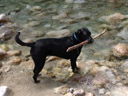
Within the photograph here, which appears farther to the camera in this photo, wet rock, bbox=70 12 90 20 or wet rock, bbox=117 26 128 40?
wet rock, bbox=70 12 90 20

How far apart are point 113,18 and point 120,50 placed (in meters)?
2.11

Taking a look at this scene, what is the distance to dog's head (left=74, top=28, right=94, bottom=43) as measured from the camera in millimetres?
3809

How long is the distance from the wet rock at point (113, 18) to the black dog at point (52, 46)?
305 cm

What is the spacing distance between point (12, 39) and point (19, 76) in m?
1.95

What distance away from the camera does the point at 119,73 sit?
4.36 m

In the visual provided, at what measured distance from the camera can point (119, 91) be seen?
3828mm

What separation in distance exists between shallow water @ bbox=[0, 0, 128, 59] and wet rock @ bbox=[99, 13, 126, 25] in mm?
273

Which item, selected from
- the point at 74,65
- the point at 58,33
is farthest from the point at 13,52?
the point at 74,65

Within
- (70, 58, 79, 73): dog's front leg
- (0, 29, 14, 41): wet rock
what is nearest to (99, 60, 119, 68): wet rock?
(70, 58, 79, 73): dog's front leg

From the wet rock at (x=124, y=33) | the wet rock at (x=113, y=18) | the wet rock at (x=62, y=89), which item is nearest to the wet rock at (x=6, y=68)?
the wet rock at (x=62, y=89)

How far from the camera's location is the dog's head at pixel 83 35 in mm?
3809

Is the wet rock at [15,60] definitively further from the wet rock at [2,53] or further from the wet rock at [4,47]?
the wet rock at [4,47]

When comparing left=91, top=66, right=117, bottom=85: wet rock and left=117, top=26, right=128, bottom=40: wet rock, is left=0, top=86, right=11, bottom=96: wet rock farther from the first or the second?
left=117, top=26, right=128, bottom=40: wet rock

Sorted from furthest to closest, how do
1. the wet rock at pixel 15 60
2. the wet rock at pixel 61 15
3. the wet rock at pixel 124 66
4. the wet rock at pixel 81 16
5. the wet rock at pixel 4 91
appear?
the wet rock at pixel 61 15
the wet rock at pixel 81 16
the wet rock at pixel 15 60
the wet rock at pixel 124 66
the wet rock at pixel 4 91
